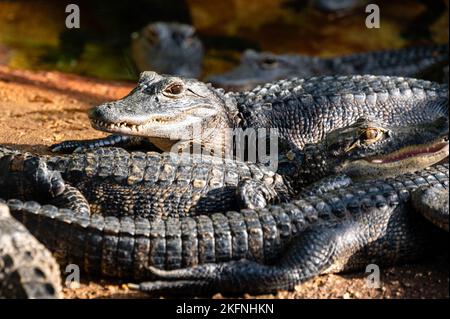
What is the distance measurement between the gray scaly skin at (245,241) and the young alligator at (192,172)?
0.49 m

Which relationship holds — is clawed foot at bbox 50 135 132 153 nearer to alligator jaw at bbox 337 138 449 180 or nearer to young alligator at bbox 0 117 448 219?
young alligator at bbox 0 117 448 219

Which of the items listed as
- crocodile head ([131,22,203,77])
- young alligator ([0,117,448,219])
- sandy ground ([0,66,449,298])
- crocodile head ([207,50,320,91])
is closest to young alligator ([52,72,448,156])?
sandy ground ([0,66,449,298])

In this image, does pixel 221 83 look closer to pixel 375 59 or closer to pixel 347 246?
pixel 375 59

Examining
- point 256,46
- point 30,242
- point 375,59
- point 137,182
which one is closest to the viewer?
point 30,242

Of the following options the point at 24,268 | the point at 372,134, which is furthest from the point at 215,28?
the point at 24,268

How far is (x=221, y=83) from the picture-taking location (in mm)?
8836

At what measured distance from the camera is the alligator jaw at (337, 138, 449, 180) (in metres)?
4.84

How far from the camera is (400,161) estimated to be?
498cm

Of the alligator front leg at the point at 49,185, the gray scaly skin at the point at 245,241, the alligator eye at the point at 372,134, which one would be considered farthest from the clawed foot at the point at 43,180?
the alligator eye at the point at 372,134

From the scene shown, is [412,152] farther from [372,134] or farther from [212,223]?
[212,223]

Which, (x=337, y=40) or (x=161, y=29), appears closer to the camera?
(x=161, y=29)

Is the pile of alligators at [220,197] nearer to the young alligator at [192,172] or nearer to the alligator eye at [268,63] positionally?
the young alligator at [192,172]

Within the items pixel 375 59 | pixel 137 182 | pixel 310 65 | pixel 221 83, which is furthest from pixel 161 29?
pixel 137 182
